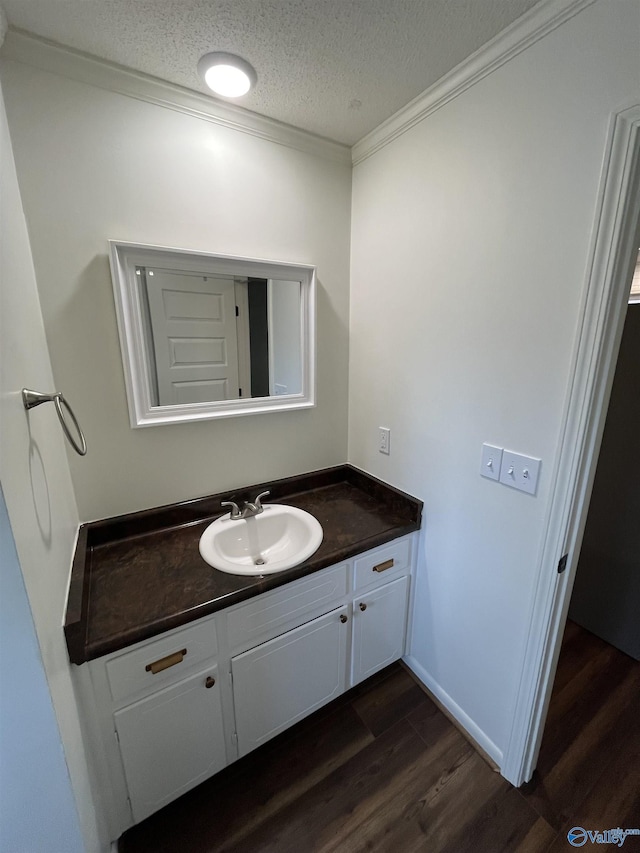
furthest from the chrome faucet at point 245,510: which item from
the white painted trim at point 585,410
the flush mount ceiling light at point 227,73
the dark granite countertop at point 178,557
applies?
the flush mount ceiling light at point 227,73

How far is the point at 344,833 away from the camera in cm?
114

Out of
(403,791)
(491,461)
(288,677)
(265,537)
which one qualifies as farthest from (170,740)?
(491,461)

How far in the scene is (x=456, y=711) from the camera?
57.7 inches

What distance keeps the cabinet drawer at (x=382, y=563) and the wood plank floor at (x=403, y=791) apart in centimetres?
60

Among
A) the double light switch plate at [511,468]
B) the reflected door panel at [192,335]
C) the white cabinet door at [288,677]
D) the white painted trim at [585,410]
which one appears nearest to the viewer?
the white painted trim at [585,410]

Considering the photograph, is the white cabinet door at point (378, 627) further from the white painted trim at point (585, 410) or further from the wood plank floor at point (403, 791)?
the white painted trim at point (585, 410)

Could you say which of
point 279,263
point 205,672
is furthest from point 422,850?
point 279,263

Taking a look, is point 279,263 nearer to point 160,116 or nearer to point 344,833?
point 160,116

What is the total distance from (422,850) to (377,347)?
1773 mm

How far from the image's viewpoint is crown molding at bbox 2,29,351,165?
100cm

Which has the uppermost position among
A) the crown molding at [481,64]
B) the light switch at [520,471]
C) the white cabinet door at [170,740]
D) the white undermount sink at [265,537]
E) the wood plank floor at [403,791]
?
the crown molding at [481,64]

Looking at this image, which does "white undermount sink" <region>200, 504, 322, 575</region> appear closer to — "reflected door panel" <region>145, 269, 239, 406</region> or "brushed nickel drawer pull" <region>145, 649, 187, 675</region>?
"brushed nickel drawer pull" <region>145, 649, 187, 675</region>

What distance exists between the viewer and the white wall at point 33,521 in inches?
25.6

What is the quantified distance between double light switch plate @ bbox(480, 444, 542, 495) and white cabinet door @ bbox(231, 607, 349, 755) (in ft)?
2.56
